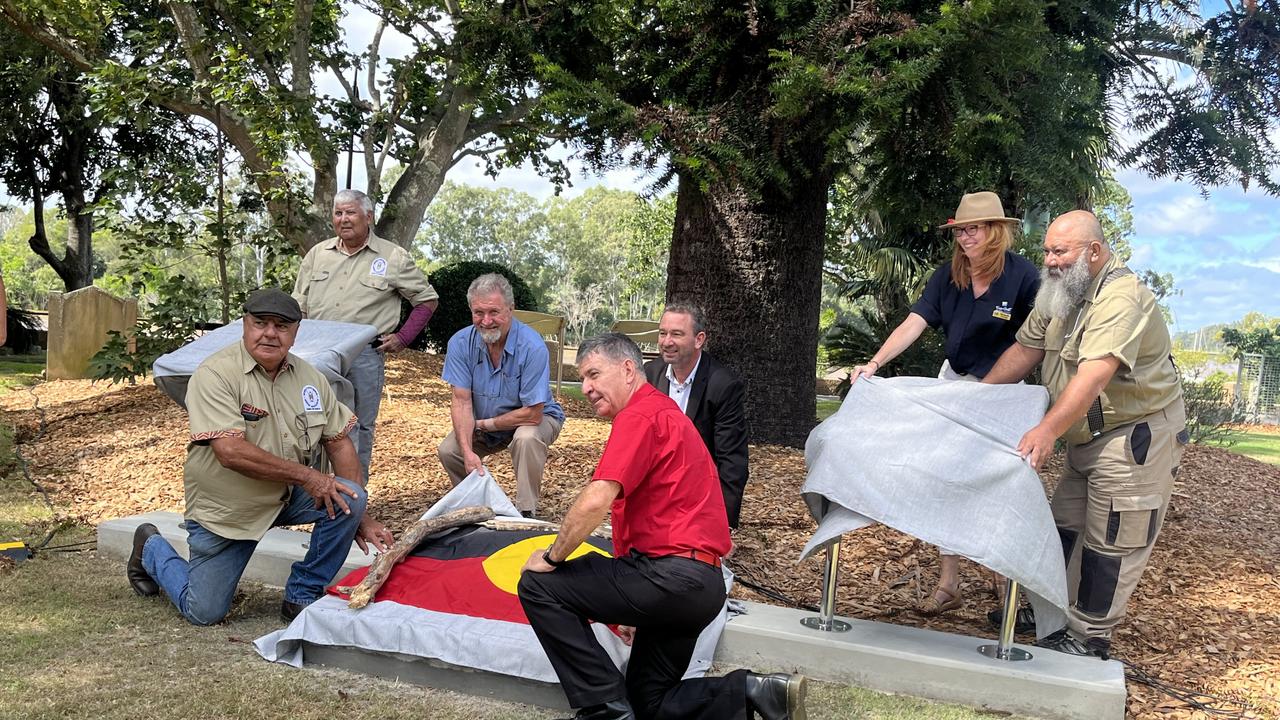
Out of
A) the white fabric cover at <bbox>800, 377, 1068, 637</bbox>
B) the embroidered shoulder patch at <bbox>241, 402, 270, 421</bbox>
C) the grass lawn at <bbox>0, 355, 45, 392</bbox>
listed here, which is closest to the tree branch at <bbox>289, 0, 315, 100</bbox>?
the grass lawn at <bbox>0, 355, 45, 392</bbox>

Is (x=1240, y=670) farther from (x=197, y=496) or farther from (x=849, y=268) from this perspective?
(x=849, y=268)

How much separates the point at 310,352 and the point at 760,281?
3.48m

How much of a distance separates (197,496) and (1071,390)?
142 inches

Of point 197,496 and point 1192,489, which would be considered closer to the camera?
point 197,496

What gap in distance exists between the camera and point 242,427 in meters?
4.29

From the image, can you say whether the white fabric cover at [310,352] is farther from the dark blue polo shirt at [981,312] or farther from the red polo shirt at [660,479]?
the dark blue polo shirt at [981,312]

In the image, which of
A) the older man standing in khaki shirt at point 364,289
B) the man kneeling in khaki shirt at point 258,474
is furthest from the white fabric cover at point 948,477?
the older man standing in khaki shirt at point 364,289

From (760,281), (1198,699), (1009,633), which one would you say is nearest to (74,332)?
(760,281)

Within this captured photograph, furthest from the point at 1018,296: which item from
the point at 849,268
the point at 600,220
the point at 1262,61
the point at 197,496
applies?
the point at 600,220

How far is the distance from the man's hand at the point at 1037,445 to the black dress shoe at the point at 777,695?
4.04ft

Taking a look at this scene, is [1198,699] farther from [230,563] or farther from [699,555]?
[230,563]

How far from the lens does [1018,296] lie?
452cm

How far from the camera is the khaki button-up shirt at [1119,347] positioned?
12.4 feet

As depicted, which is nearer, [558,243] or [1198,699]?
[1198,699]
